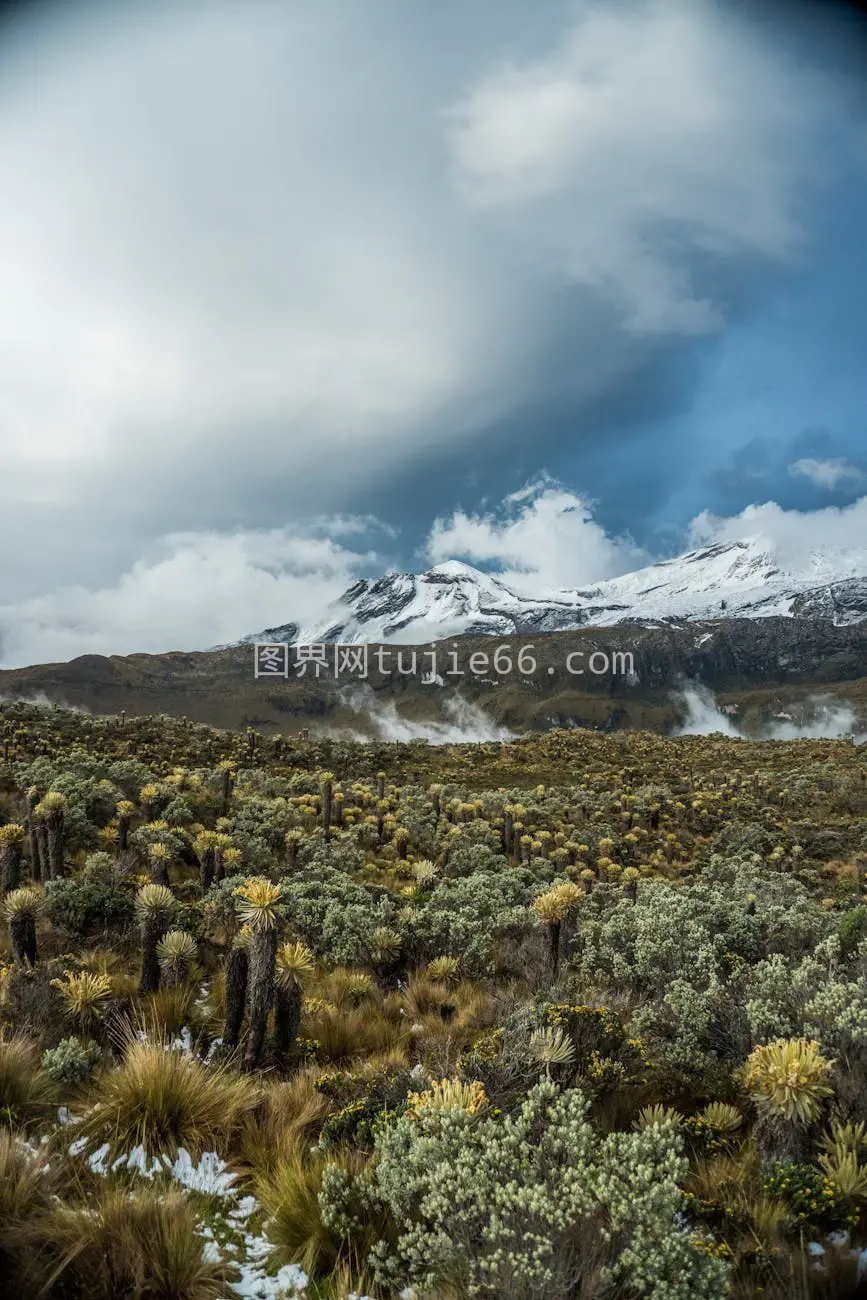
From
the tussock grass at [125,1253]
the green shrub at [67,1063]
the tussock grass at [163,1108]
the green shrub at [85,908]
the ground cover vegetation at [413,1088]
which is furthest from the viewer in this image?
the green shrub at [85,908]

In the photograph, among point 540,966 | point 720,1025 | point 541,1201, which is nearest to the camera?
point 541,1201

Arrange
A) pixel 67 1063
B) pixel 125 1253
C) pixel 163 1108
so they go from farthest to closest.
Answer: pixel 67 1063 → pixel 163 1108 → pixel 125 1253

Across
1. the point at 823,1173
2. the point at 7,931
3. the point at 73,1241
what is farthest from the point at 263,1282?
the point at 7,931

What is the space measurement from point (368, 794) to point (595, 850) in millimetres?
10782

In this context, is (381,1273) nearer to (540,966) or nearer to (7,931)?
(540,966)

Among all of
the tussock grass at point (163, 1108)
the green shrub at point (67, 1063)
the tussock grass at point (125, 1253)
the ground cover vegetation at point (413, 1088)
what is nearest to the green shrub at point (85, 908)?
the ground cover vegetation at point (413, 1088)

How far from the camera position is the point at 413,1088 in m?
5.70

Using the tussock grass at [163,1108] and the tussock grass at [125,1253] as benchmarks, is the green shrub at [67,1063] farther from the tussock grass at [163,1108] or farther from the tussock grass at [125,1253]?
the tussock grass at [125,1253]

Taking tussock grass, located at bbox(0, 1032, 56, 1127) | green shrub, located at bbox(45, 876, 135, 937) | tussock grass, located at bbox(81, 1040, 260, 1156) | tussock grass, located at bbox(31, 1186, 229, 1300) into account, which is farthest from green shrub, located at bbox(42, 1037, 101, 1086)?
green shrub, located at bbox(45, 876, 135, 937)

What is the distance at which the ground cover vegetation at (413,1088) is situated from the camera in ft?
11.7

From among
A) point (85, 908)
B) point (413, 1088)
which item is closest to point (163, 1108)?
point (413, 1088)

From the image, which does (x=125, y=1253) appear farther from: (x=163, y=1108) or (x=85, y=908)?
(x=85, y=908)

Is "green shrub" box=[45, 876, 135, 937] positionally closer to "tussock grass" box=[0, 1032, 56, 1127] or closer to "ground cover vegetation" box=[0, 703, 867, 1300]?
"ground cover vegetation" box=[0, 703, 867, 1300]

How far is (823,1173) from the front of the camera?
168 inches
